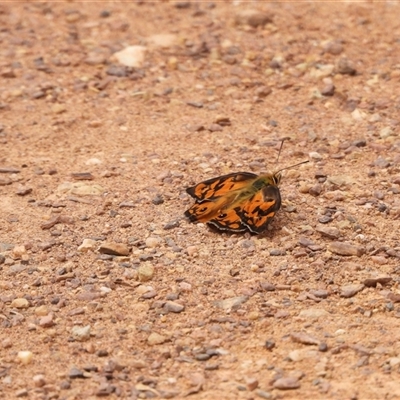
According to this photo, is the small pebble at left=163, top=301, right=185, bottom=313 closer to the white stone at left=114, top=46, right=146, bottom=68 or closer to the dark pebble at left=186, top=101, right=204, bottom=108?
the dark pebble at left=186, top=101, right=204, bottom=108

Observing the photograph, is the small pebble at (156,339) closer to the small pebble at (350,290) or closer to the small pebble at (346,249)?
the small pebble at (350,290)

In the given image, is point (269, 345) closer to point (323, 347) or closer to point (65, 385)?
point (323, 347)

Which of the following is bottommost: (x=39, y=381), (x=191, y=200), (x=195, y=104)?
(x=195, y=104)

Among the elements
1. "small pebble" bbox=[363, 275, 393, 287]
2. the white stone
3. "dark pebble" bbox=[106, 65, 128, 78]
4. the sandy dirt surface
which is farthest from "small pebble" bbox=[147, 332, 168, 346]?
the white stone

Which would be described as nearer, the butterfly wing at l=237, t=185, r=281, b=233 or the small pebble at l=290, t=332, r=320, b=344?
the small pebble at l=290, t=332, r=320, b=344

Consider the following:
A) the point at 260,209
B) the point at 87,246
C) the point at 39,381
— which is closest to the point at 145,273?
the point at 87,246

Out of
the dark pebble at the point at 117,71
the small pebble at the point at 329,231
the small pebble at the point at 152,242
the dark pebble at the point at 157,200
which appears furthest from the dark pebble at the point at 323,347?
the dark pebble at the point at 117,71
